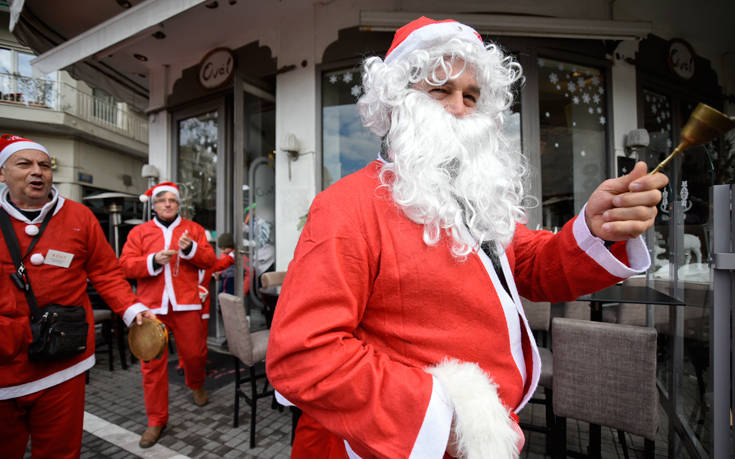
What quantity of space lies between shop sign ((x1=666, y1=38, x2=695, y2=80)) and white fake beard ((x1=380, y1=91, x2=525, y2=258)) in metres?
6.22

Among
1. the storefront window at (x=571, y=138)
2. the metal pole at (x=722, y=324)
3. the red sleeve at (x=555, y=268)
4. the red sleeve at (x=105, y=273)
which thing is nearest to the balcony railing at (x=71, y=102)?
the red sleeve at (x=105, y=273)

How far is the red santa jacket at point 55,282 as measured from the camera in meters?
1.86

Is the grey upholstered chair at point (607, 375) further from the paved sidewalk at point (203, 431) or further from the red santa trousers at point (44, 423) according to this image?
the red santa trousers at point (44, 423)

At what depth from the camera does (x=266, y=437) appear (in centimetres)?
295

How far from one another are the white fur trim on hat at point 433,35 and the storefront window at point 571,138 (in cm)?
436

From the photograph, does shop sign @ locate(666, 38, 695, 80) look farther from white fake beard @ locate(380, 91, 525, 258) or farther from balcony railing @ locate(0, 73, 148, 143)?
balcony railing @ locate(0, 73, 148, 143)

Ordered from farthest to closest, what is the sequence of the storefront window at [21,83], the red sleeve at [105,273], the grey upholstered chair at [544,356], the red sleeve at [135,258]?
the storefront window at [21,83] → the red sleeve at [135,258] → the grey upholstered chair at [544,356] → the red sleeve at [105,273]

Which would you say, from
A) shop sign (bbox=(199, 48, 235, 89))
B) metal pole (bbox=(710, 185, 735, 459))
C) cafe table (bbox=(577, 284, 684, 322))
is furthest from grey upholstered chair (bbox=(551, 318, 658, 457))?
shop sign (bbox=(199, 48, 235, 89))

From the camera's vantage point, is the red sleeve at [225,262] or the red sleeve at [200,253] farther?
the red sleeve at [225,262]

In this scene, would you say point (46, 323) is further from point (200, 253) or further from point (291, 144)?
point (291, 144)

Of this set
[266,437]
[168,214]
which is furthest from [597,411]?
[168,214]

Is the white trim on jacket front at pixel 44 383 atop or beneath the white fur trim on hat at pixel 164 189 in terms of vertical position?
beneath

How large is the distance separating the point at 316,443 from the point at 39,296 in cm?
203

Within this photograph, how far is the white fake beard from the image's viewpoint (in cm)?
93
